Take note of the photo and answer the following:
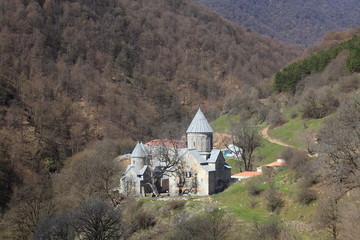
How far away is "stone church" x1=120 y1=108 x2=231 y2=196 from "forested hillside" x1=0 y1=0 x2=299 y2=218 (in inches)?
731

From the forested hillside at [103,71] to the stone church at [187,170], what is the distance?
18560mm

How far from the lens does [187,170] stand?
118ft

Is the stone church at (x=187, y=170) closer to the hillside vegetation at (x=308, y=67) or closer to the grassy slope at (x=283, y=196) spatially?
the grassy slope at (x=283, y=196)

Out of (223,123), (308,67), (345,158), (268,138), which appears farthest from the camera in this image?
(223,123)

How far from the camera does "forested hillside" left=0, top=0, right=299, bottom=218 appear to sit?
217 ft

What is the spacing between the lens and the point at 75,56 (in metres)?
95.2

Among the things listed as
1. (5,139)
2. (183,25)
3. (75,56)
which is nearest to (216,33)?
(183,25)

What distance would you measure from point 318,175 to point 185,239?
8.68 metres

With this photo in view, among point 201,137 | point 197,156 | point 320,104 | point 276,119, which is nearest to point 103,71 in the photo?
point 276,119

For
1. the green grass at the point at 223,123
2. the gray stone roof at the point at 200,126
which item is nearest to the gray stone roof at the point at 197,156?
the gray stone roof at the point at 200,126

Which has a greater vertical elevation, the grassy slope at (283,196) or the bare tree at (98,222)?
the grassy slope at (283,196)

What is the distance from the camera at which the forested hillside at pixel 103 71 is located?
217 ft

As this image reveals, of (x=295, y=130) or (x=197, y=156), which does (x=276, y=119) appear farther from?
(x=197, y=156)

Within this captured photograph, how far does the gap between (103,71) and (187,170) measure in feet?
207
